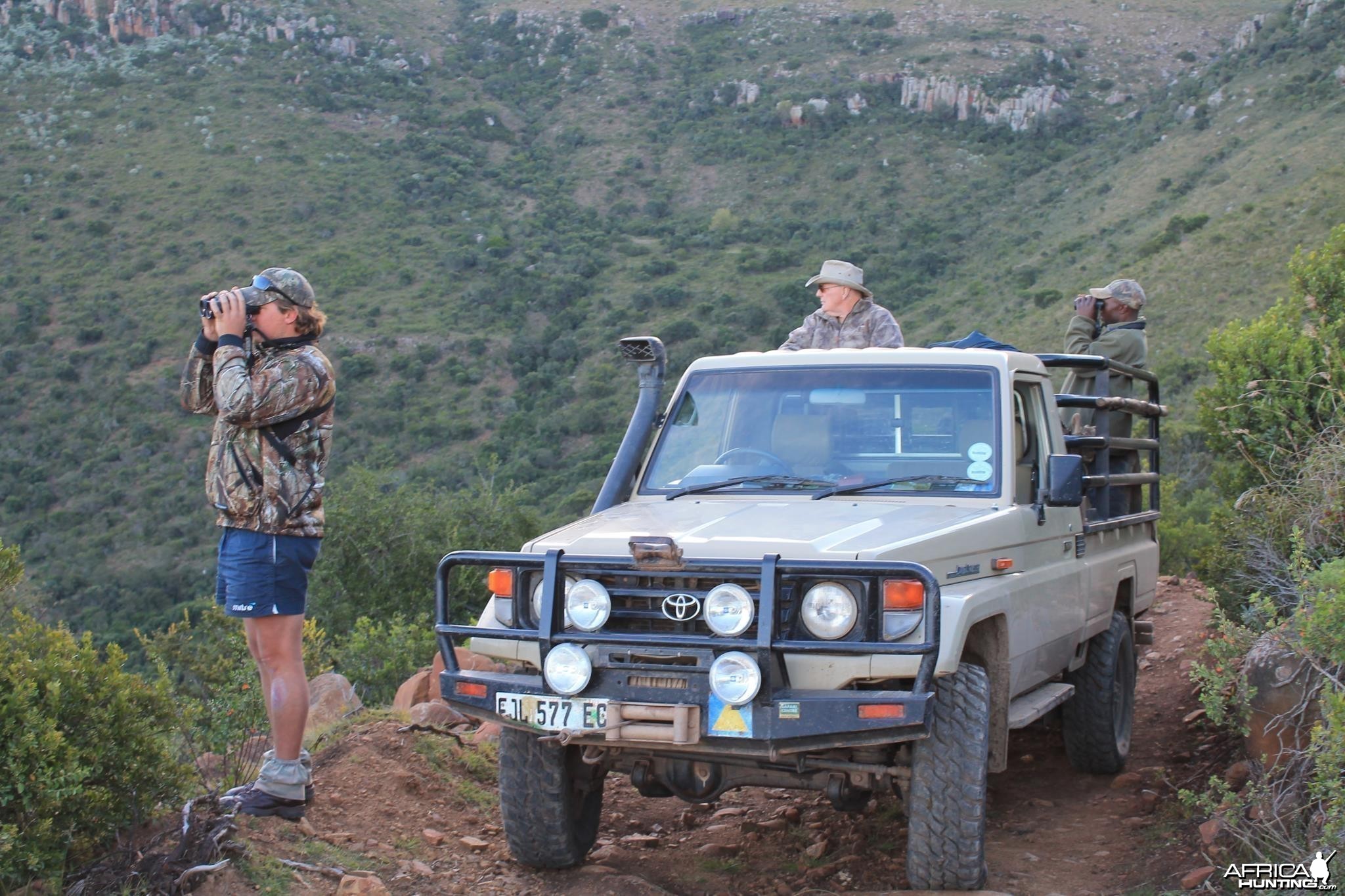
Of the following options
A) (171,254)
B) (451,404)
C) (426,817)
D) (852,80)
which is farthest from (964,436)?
(852,80)

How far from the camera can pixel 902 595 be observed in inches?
145

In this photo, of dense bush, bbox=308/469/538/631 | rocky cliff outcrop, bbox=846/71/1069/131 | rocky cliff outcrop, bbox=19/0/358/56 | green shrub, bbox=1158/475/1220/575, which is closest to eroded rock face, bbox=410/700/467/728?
green shrub, bbox=1158/475/1220/575

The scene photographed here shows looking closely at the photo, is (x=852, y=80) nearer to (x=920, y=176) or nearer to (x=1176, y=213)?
(x=920, y=176)

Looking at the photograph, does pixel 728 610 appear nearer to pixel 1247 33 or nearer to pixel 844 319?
pixel 844 319

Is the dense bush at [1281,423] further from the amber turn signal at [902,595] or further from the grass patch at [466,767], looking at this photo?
the grass patch at [466,767]

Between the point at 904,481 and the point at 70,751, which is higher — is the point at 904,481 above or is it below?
above

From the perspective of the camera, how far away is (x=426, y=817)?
5.11 m

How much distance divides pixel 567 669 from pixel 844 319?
3.27 meters

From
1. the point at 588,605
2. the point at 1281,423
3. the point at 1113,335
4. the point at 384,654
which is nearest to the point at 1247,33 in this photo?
the point at 1281,423

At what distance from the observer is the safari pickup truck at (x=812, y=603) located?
12.1 ft

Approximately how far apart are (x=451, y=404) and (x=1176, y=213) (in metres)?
19.1

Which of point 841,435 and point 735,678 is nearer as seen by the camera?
point 735,678

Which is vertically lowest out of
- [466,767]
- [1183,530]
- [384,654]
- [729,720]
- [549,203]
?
[384,654]

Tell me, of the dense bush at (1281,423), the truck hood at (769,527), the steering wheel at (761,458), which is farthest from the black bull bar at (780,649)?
the dense bush at (1281,423)
